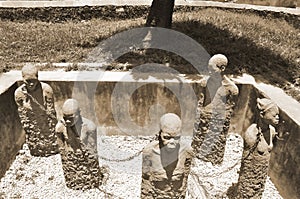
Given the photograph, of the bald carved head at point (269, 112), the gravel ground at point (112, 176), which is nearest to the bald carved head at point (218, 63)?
the bald carved head at point (269, 112)

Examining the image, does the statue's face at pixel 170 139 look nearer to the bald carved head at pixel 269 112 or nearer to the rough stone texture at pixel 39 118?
the bald carved head at pixel 269 112

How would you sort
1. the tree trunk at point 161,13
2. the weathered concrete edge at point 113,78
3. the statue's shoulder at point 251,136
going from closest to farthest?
the statue's shoulder at point 251,136 → the weathered concrete edge at point 113,78 → the tree trunk at point 161,13

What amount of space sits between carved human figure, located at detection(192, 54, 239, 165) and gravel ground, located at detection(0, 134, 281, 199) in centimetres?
36

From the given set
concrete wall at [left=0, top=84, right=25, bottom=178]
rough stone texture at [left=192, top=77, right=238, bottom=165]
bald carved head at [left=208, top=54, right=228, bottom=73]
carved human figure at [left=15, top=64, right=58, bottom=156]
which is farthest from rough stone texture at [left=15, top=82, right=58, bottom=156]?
bald carved head at [left=208, top=54, right=228, bottom=73]

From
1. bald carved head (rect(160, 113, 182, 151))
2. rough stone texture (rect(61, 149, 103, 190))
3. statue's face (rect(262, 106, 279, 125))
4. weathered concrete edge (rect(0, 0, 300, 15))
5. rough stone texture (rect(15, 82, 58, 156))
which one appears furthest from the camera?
weathered concrete edge (rect(0, 0, 300, 15))

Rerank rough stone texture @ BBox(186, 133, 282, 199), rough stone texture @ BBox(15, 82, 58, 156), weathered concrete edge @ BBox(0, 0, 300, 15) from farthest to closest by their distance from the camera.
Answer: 1. weathered concrete edge @ BBox(0, 0, 300, 15)
2. rough stone texture @ BBox(15, 82, 58, 156)
3. rough stone texture @ BBox(186, 133, 282, 199)

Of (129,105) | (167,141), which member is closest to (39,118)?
(129,105)

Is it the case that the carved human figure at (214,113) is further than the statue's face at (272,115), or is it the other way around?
the carved human figure at (214,113)

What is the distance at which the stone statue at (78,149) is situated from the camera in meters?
4.94

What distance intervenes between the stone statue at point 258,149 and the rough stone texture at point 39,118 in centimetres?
377

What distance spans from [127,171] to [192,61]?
3.53m

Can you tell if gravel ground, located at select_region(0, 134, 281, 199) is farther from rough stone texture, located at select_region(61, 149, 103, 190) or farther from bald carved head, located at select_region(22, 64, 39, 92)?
bald carved head, located at select_region(22, 64, 39, 92)

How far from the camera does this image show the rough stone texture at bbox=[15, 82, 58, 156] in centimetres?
582

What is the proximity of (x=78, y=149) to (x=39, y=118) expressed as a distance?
4.49ft
